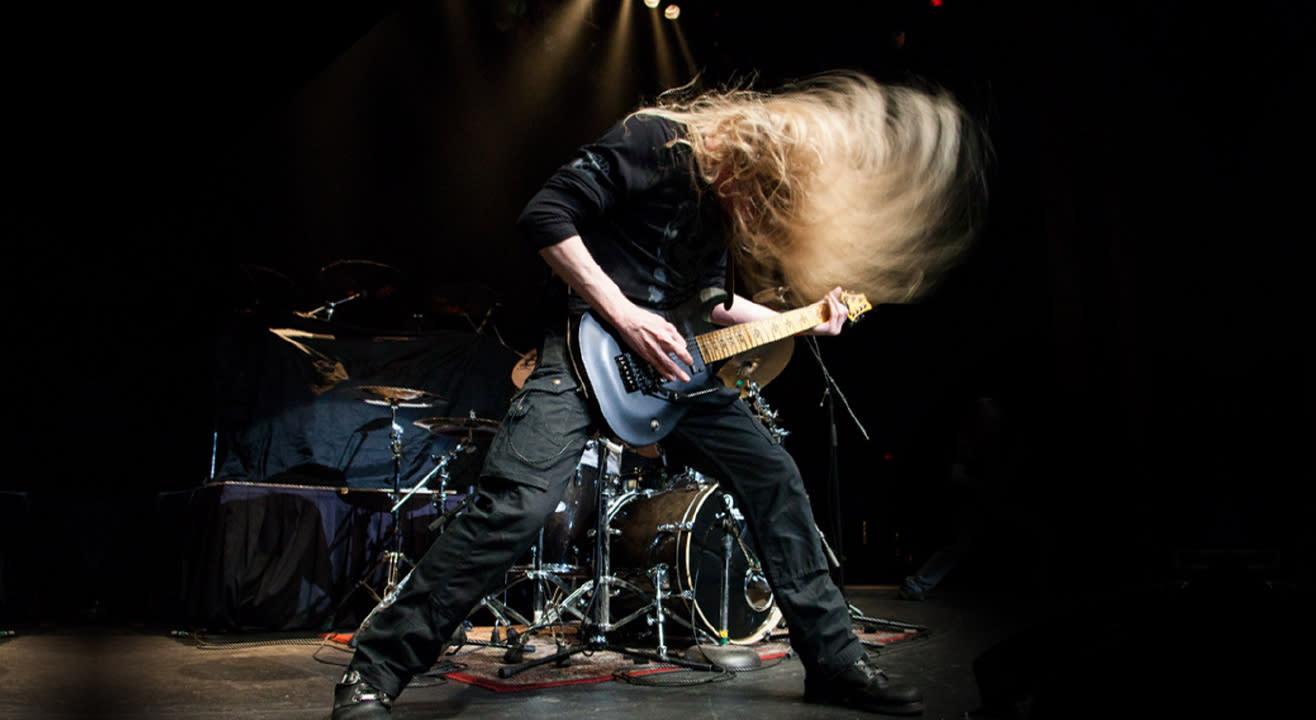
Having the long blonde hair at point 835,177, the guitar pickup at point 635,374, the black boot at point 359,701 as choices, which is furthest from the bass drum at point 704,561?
the black boot at point 359,701

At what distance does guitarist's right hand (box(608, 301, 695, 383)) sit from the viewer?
242 cm

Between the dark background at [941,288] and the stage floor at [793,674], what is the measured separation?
130cm

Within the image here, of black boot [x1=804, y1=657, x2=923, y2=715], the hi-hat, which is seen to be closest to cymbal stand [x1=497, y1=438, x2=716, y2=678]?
black boot [x1=804, y1=657, x2=923, y2=715]

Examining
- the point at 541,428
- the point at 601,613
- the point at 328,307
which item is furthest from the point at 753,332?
the point at 328,307

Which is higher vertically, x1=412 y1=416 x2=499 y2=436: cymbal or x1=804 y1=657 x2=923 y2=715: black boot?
x1=412 y1=416 x2=499 y2=436: cymbal

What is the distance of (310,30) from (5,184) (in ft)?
3.96

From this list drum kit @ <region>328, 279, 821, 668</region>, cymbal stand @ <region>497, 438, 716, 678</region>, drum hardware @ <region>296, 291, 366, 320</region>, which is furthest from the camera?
drum hardware @ <region>296, 291, 366, 320</region>

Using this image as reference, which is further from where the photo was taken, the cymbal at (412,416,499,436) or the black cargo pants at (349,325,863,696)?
the cymbal at (412,416,499,436)

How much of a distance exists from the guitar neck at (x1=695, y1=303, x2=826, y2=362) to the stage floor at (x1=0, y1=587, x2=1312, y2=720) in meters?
1.19

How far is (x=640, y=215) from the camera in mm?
2662

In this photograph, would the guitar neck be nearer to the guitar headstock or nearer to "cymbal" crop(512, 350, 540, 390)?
the guitar headstock

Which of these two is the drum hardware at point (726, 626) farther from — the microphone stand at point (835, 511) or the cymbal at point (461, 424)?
the cymbal at point (461, 424)

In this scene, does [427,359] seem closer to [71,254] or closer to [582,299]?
[71,254]

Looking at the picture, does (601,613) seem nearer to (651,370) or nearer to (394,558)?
(394,558)
